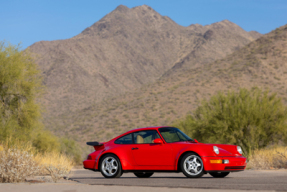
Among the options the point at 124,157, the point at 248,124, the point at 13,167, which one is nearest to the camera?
the point at 13,167

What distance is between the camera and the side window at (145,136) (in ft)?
39.7

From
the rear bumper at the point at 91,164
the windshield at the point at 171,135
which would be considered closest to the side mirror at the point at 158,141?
the windshield at the point at 171,135

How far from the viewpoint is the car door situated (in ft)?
37.8

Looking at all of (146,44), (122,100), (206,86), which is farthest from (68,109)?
(146,44)

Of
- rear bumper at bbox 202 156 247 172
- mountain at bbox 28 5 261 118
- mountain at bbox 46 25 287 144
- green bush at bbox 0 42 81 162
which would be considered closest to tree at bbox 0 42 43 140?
green bush at bbox 0 42 81 162

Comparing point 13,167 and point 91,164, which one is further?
point 91,164

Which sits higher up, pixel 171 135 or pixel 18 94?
pixel 18 94

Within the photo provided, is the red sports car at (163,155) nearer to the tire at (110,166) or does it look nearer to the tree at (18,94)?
the tire at (110,166)

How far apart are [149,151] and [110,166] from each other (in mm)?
1358

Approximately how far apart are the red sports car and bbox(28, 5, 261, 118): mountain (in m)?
61.6

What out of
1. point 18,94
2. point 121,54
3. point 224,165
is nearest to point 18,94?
point 18,94

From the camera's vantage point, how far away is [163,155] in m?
11.5

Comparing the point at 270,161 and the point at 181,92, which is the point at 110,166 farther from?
the point at 181,92

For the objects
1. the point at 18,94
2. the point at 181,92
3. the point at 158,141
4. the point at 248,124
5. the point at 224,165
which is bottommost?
the point at 224,165
